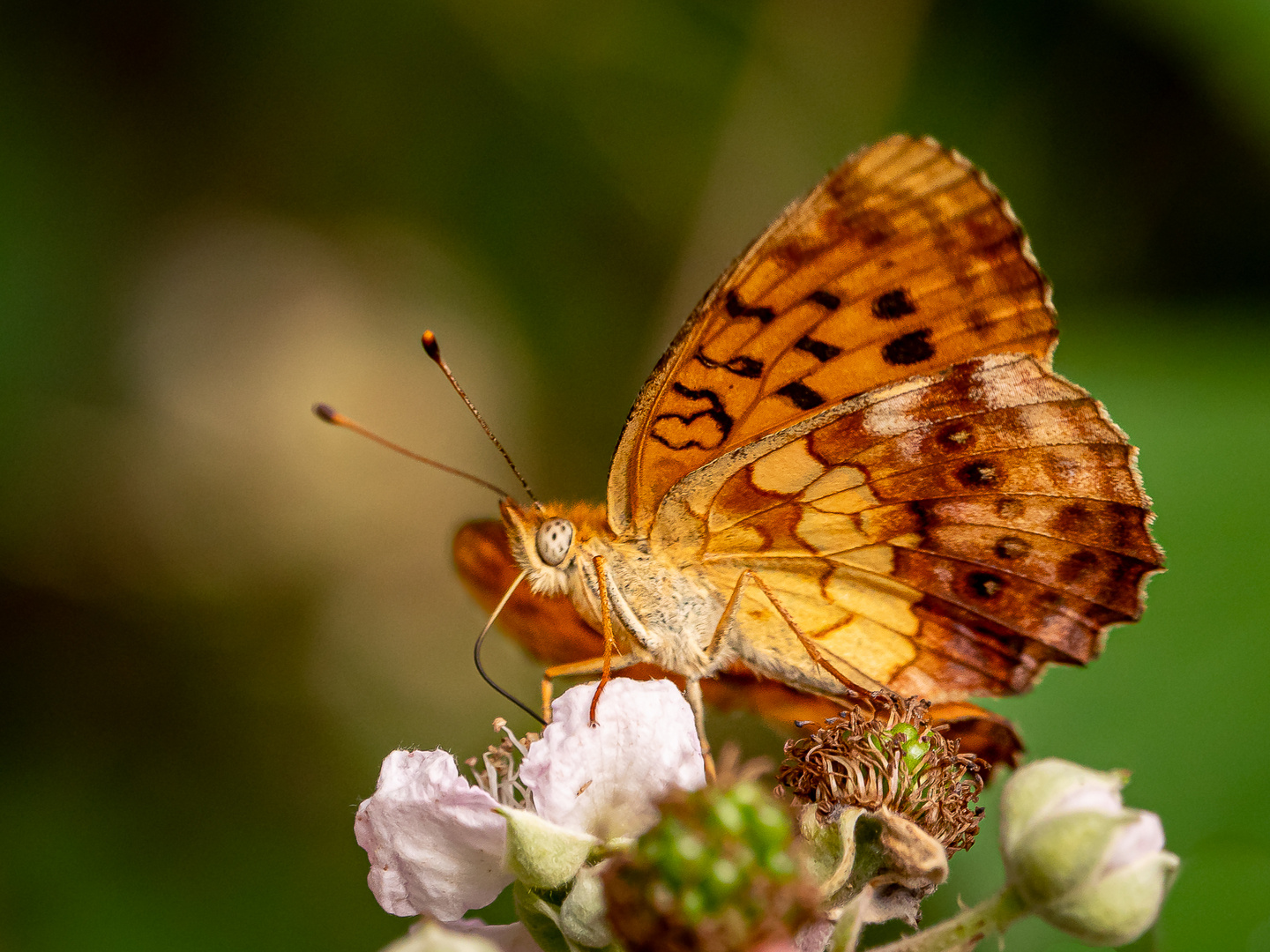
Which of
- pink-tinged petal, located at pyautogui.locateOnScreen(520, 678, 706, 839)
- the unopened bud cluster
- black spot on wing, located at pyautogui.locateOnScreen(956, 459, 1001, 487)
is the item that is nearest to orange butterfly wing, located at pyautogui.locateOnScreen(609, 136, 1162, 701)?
black spot on wing, located at pyautogui.locateOnScreen(956, 459, 1001, 487)

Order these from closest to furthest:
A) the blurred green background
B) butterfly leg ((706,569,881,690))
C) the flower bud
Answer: the flower bud, butterfly leg ((706,569,881,690)), the blurred green background

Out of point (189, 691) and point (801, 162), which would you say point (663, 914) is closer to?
point (189, 691)

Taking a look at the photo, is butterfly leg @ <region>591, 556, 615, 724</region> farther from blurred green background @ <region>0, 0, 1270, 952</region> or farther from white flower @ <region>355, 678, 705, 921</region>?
blurred green background @ <region>0, 0, 1270, 952</region>

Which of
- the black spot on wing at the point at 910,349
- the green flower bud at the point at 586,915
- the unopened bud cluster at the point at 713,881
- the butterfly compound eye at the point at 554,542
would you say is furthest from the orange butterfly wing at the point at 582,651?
the unopened bud cluster at the point at 713,881

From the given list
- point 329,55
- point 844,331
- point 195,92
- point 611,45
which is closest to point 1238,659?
point 844,331

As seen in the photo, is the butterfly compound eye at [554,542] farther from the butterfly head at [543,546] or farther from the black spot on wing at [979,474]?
the black spot on wing at [979,474]

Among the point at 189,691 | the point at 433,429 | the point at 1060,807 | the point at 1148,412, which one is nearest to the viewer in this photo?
the point at 1060,807
